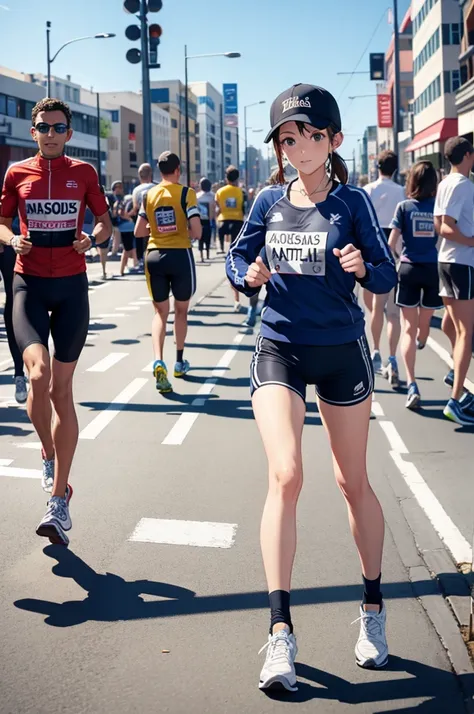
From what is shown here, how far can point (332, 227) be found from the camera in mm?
3434

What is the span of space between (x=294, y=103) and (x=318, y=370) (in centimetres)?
92

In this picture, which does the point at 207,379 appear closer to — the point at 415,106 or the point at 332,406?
the point at 332,406

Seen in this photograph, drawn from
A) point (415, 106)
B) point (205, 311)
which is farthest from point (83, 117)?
point (205, 311)

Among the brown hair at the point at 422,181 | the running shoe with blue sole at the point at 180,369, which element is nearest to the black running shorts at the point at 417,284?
the brown hair at the point at 422,181

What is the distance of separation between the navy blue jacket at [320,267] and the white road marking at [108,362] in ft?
22.5

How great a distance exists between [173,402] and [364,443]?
5106 millimetres

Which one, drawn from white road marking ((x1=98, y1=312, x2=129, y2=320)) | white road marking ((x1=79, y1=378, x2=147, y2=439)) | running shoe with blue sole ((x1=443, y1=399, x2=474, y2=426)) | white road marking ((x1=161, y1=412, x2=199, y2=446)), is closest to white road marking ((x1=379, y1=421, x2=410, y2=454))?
running shoe with blue sole ((x1=443, y1=399, x2=474, y2=426))

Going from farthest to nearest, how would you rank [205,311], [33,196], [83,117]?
1. [83,117]
2. [205,311]
3. [33,196]

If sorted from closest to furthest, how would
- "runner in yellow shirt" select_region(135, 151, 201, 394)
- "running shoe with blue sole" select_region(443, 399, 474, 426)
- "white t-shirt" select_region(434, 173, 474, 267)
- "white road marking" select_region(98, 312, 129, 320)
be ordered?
"white t-shirt" select_region(434, 173, 474, 267), "running shoe with blue sole" select_region(443, 399, 474, 426), "runner in yellow shirt" select_region(135, 151, 201, 394), "white road marking" select_region(98, 312, 129, 320)

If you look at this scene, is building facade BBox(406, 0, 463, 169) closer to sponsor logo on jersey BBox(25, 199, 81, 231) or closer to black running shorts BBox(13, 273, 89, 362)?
sponsor logo on jersey BBox(25, 199, 81, 231)

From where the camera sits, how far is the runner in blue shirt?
26.7 ft

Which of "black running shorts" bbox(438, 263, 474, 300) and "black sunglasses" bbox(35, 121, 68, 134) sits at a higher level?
"black sunglasses" bbox(35, 121, 68, 134)

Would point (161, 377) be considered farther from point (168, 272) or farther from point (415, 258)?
point (415, 258)

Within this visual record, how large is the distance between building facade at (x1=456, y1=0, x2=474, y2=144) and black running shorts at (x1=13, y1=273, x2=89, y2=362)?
3244 centimetres
